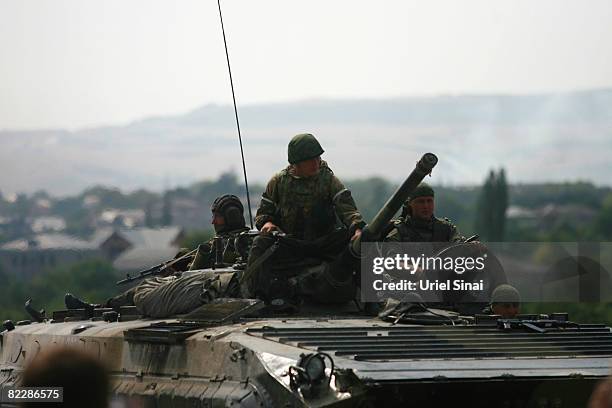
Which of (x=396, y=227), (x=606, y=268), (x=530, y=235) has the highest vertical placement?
(x=396, y=227)

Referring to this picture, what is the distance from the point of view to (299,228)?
18.3 meters

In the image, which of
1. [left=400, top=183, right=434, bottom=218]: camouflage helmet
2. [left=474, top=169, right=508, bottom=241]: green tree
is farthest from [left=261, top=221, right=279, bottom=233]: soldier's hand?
[left=474, top=169, right=508, bottom=241]: green tree

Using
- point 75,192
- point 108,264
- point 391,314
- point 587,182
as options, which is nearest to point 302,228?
point 391,314

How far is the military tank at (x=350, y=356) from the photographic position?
44.1 feet

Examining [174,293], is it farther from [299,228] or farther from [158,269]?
→ [158,269]

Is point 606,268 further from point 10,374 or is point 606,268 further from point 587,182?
point 587,182

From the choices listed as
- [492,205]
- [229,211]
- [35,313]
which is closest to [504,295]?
[229,211]

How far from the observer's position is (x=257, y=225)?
1850 cm

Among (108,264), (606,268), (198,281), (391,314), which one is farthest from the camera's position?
(108,264)

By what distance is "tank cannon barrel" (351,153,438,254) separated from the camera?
15.3 meters

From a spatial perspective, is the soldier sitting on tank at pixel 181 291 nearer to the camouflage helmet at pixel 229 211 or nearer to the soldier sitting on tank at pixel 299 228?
the soldier sitting on tank at pixel 299 228

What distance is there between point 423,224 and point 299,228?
160 centimetres

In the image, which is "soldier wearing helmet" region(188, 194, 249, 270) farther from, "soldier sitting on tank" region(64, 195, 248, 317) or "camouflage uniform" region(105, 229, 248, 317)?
"camouflage uniform" region(105, 229, 248, 317)

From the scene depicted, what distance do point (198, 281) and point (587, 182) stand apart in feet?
91.3
